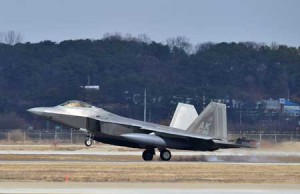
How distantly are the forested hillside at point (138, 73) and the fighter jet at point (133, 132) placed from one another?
37.2 metres

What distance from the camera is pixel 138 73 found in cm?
10838

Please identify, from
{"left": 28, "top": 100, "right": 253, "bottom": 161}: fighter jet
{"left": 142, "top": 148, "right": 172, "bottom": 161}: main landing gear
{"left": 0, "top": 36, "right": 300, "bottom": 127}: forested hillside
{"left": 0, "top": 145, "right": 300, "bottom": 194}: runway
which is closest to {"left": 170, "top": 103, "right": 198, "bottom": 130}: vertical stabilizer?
{"left": 28, "top": 100, "right": 253, "bottom": 161}: fighter jet

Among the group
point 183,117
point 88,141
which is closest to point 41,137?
point 183,117

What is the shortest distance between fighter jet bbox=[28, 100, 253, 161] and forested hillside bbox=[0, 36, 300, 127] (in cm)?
3722

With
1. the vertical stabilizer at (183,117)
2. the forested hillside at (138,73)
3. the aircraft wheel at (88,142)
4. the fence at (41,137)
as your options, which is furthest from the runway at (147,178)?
the forested hillside at (138,73)

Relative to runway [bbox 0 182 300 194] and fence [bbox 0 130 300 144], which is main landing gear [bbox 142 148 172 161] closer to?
runway [bbox 0 182 300 194]

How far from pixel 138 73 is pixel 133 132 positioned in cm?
6033

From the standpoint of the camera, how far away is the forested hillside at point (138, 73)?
93750 mm

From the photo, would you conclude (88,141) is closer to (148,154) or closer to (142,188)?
(148,154)

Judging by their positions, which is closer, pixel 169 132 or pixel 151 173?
pixel 151 173

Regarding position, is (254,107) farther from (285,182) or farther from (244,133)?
(285,182)

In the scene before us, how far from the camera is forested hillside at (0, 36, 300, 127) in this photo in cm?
9375

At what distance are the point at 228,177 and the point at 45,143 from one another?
40929 millimetres

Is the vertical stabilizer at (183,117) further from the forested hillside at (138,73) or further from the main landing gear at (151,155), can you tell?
the forested hillside at (138,73)
